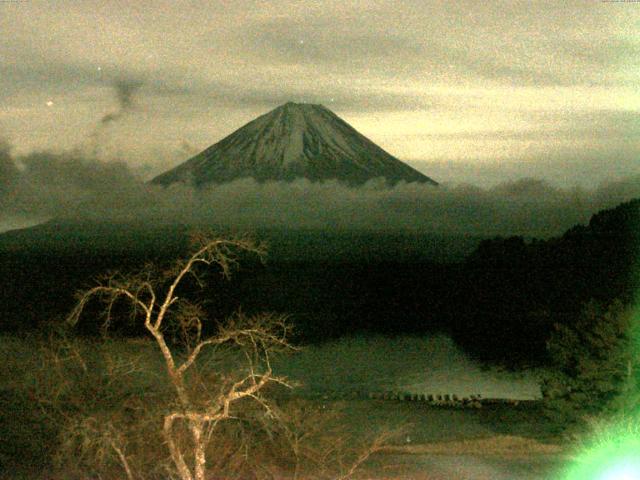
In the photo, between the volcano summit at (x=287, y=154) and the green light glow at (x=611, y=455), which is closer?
the green light glow at (x=611, y=455)

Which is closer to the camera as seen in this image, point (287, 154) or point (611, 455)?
point (611, 455)

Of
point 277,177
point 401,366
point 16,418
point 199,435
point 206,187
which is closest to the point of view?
point 199,435

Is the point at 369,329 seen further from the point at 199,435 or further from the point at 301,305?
the point at 199,435

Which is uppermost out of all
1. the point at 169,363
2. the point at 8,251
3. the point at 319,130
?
the point at 319,130

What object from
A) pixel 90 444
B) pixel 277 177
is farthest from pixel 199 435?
pixel 277 177

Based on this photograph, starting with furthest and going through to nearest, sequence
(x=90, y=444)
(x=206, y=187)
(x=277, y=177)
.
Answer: (x=206, y=187) < (x=277, y=177) < (x=90, y=444)

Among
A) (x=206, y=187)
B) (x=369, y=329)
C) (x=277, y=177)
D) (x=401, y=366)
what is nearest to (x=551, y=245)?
(x=369, y=329)

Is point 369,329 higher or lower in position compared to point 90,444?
lower

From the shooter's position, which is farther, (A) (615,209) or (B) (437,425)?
(A) (615,209)

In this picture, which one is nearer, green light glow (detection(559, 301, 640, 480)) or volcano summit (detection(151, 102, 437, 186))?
green light glow (detection(559, 301, 640, 480))
